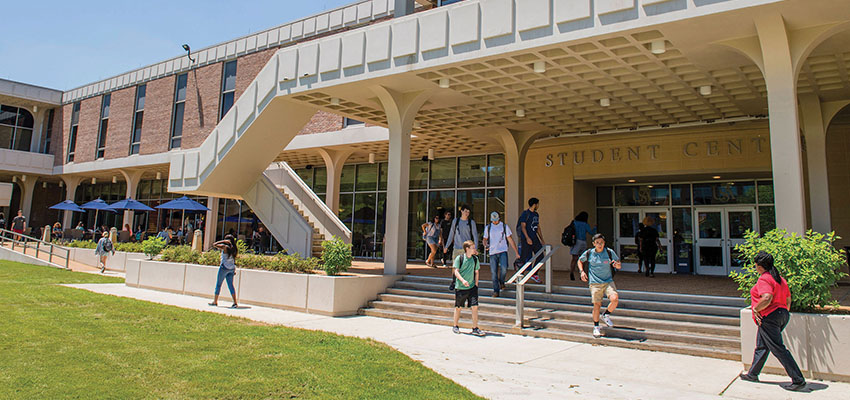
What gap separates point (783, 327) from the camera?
6191 millimetres

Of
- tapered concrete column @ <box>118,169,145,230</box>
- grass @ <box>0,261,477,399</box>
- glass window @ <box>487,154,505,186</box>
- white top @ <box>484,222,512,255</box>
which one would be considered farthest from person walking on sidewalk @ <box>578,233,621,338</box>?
tapered concrete column @ <box>118,169,145,230</box>

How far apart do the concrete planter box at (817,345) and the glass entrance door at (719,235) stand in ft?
31.9

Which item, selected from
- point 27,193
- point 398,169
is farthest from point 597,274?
point 27,193

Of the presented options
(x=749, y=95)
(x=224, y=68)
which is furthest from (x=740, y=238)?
(x=224, y=68)

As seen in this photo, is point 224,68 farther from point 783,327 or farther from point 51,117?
point 783,327

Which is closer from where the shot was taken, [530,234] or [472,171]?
[530,234]

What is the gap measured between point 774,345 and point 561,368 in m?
2.37

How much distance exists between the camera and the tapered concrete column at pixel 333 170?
2048cm

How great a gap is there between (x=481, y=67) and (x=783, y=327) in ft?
21.9

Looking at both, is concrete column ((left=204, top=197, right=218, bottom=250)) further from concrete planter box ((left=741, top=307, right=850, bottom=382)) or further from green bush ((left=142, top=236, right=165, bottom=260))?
concrete planter box ((left=741, top=307, right=850, bottom=382))

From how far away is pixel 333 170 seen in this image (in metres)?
20.6

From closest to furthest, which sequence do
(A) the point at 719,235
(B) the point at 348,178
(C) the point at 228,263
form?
(C) the point at 228,263
(A) the point at 719,235
(B) the point at 348,178

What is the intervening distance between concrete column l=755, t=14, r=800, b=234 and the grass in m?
5.69

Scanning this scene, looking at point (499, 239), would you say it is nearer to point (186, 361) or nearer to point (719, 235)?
point (186, 361)
